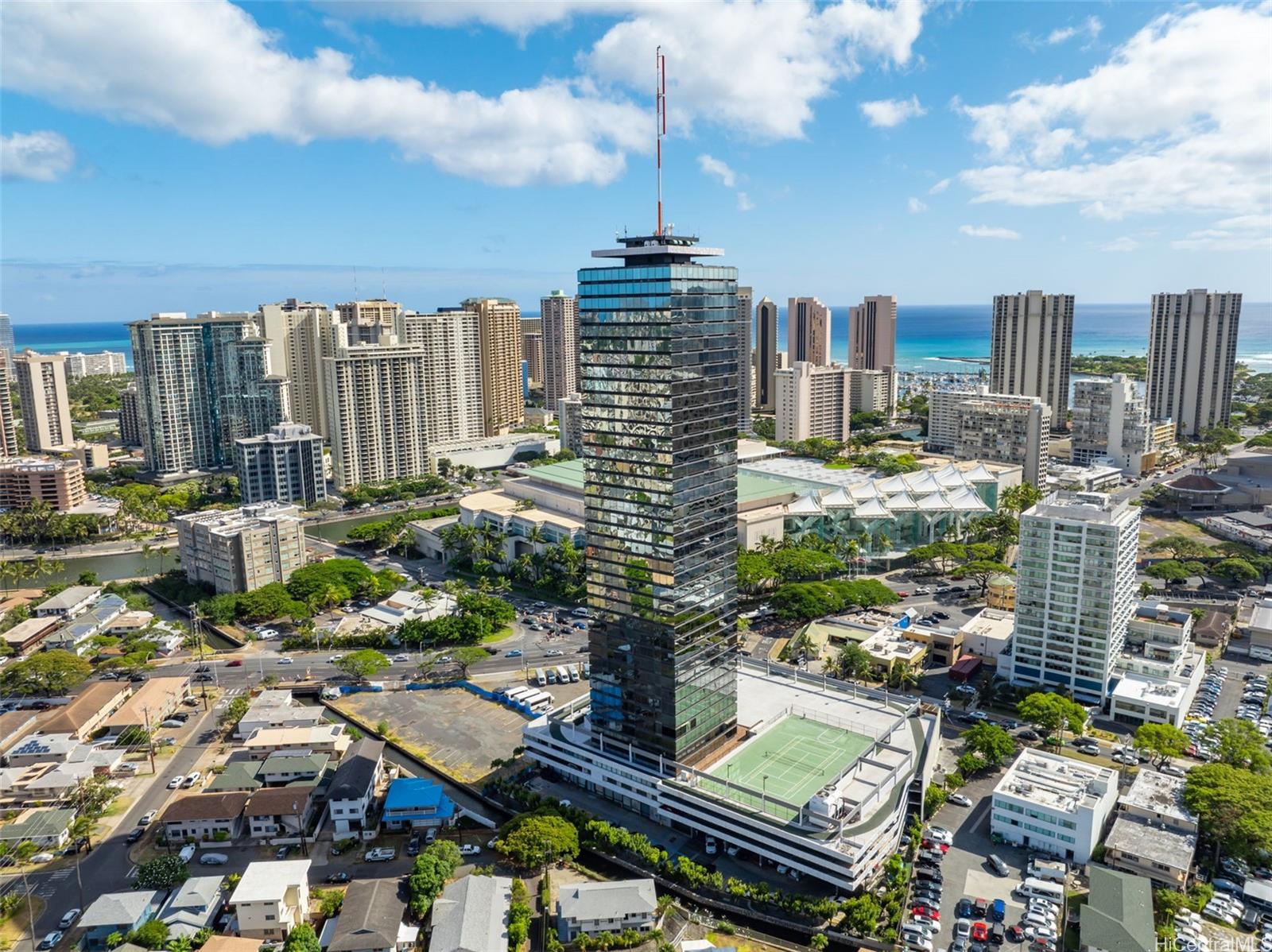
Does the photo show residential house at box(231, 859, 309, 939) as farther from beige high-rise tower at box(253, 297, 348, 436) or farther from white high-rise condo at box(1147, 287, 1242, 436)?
white high-rise condo at box(1147, 287, 1242, 436)

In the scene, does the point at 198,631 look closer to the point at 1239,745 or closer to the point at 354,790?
the point at 354,790

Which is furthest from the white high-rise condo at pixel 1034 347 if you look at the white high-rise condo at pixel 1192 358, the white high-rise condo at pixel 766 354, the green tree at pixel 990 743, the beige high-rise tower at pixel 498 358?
the green tree at pixel 990 743

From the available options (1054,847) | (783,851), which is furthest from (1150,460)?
(783,851)

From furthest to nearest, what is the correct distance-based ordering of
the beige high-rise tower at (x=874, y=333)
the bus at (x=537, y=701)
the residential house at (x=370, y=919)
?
the beige high-rise tower at (x=874, y=333), the bus at (x=537, y=701), the residential house at (x=370, y=919)

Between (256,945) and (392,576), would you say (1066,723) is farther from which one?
(392,576)

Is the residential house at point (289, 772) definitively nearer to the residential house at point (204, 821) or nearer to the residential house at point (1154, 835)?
the residential house at point (204, 821)
